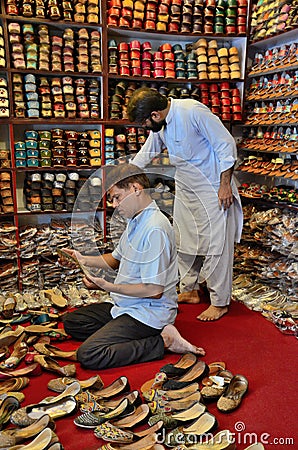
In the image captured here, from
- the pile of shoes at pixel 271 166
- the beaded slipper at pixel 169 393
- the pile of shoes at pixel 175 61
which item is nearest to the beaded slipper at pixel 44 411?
the beaded slipper at pixel 169 393

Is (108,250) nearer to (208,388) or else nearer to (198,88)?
(198,88)

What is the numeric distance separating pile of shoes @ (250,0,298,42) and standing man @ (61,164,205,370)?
1.95 m

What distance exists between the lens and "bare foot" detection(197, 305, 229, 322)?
9.20 feet

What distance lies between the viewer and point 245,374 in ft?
7.02

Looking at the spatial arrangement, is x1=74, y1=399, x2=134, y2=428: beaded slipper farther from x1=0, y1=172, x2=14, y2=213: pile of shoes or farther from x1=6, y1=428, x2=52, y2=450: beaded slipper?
x1=0, y1=172, x2=14, y2=213: pile of shoes

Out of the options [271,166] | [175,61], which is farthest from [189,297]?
[175,61]

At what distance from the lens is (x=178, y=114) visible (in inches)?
104

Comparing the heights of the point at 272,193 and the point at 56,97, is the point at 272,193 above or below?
below

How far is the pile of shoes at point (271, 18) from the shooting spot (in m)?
3.19

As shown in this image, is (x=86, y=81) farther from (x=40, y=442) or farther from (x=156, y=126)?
(x=40, y=442)

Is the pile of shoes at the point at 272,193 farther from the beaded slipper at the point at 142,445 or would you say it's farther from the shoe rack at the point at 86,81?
the beaded slipper at the point at 142,445

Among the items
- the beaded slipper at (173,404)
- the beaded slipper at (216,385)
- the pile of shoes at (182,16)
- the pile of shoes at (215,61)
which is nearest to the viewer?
the beaded slipper at (173,404)

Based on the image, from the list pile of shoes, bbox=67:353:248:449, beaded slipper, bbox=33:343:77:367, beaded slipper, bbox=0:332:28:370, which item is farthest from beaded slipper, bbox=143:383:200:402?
beaded slipper, bbox=0:332:28:370

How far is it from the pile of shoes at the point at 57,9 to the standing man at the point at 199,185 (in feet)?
3.78
